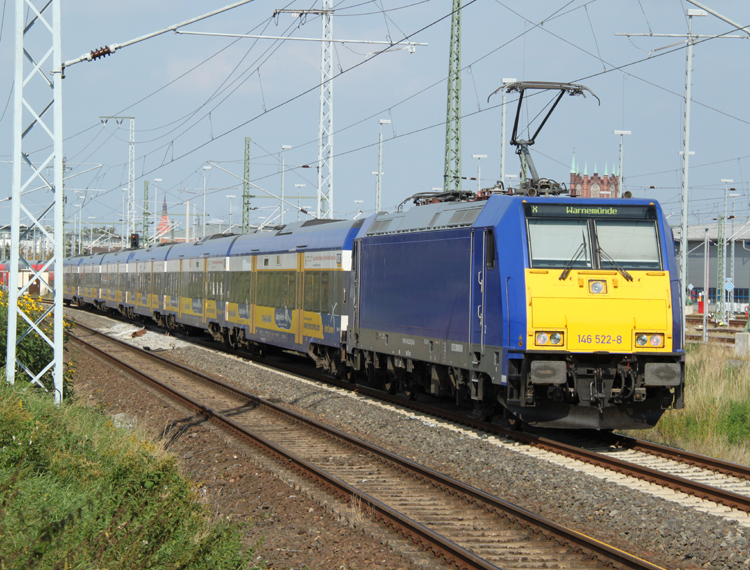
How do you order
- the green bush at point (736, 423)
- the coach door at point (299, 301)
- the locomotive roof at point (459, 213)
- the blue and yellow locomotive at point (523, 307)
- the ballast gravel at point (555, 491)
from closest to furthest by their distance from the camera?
1. the ballast gravel at point (555, 491)
2. the blue and yellow locomotive at point (523, 307)
3. the locomotive roof at point (459, 213)
4. the green bush at point (736, 423)
5. the coach door at point (299, 301)

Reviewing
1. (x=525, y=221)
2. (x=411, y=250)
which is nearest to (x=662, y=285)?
(x=525, y=221)

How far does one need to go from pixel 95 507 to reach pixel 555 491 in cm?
491

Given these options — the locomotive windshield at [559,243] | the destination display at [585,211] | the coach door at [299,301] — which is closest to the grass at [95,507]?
the locomotive windshield at [559,243]

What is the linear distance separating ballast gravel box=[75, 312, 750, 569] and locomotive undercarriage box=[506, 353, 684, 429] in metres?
0.78

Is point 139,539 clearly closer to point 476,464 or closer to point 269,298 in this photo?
point 476,464

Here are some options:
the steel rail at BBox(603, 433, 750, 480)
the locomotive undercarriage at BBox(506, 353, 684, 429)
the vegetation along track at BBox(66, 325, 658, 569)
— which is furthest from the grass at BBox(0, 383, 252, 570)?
the steel rail at BBox(603, 433, 750, 480)

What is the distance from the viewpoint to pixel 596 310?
11.3m

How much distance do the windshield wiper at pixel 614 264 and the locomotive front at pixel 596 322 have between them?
0.01 metres

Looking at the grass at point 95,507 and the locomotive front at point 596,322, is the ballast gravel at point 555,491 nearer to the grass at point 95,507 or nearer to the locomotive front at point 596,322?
the locomotive front at point 596,322

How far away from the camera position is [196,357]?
25.5m

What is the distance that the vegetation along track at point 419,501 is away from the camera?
7.09m

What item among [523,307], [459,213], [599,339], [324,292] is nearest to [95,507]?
[523,307]

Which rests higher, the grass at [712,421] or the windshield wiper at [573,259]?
the windshield wiper at [573,259]

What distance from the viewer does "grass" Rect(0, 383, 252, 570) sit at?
561 cm
